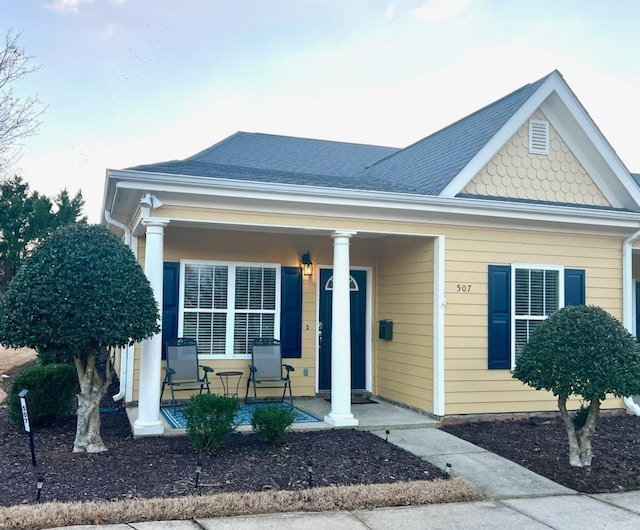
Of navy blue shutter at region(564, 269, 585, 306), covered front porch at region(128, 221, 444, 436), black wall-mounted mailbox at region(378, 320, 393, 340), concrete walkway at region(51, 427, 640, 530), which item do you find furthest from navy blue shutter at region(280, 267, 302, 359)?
navy blue shutter at region(564, 269, 585, 306)

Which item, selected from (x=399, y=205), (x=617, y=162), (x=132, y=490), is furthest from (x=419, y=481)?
(x=617, y=162)

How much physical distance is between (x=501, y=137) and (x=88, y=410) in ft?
19.6

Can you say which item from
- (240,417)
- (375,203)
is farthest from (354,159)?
(240,417)

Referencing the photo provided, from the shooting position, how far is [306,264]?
8.38 metres

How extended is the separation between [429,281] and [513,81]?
11.6 metres

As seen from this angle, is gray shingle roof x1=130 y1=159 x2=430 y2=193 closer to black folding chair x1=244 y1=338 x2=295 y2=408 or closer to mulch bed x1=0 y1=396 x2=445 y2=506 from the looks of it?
black folding chair x1=244 y1=338 x2=295 y2=408

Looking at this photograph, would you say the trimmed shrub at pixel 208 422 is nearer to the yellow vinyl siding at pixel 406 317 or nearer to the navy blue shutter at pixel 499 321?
the yellow vinyl siding at pixel 406 317

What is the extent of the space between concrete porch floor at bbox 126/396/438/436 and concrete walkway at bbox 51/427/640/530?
1.31m

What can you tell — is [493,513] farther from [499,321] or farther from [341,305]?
[499,321]

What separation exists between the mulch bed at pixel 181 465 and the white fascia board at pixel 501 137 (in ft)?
11.0

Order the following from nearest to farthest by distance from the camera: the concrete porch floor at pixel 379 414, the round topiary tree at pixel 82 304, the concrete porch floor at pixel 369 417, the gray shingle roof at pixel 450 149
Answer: the round topiary tree at pixel 82 304 < the concrete porch floor at pixel 369 417 < the concrete porch floor at pixel 379 414 < the gray shingle roof at pixel 450 149

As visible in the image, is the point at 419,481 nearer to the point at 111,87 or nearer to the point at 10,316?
the point at 10,316

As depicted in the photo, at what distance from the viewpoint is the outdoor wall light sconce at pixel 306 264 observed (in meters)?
8.34

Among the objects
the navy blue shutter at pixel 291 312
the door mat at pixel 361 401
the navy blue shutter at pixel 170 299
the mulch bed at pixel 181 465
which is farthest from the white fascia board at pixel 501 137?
the navy blue shutter at pixel 170 299
